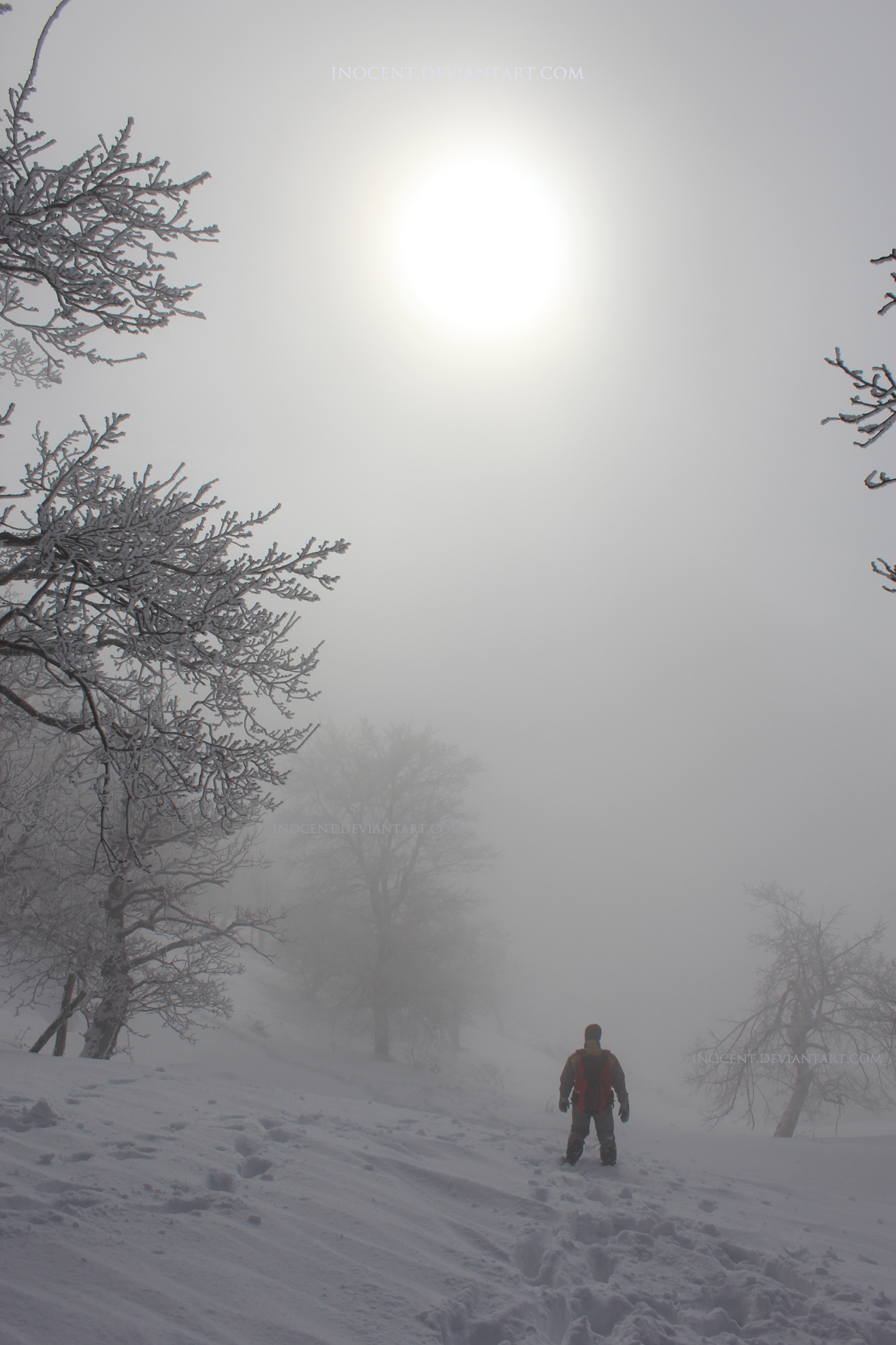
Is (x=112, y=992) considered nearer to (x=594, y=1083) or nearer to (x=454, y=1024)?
(x=594, y=1083)

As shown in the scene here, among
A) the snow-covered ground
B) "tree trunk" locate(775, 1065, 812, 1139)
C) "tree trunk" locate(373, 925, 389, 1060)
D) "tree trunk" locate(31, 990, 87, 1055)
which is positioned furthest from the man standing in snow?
"tree trunk" locate(373, 925, 389, 1060)

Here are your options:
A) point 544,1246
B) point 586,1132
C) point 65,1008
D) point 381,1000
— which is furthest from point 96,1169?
point 381,1000

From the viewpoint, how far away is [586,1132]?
7012 mm

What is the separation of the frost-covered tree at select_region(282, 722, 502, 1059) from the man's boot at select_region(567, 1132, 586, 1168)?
13.2 m

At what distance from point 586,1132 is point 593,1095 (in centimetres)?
38

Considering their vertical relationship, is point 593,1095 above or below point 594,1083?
below

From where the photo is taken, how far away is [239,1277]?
3508 millimetres

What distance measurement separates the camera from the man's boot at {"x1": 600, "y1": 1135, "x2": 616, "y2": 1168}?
6.94 meters

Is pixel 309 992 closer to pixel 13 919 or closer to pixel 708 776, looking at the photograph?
pixel 13 919

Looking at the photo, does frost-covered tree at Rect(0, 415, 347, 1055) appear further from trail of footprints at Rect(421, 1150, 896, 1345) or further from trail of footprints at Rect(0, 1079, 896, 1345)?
trail of footprints at Rect(421, 1150, 896, 1345)

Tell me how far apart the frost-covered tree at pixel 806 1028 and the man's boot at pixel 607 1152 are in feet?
30.1

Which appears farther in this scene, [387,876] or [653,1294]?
[387,876]

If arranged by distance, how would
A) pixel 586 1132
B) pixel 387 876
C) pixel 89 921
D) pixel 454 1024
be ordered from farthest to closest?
pixel 454 1024
pixel 387 876
pixel 89 921
pixel 586 1132

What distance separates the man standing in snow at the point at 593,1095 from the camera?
696cm
